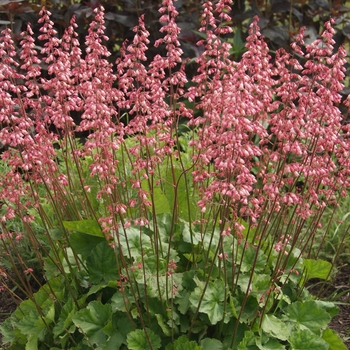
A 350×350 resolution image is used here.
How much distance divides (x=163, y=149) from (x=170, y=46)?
488mm

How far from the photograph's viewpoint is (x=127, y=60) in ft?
8.94

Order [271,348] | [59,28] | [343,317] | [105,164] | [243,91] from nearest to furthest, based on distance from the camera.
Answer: [243,91] → [105,164] → [271,348] → [343,317] → [59,28]

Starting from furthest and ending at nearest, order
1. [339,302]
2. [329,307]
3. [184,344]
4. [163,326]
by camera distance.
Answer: [339,302] → [329,307] → [163,326] → [184,344]

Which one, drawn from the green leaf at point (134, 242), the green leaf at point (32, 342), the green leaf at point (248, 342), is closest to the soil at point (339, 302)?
the green leaf at point (32, 342)

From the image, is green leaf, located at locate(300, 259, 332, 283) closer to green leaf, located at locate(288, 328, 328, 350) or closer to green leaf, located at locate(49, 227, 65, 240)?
green leaf, located at locate(288, 328, 328, 350)

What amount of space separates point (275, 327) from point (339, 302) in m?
1.07

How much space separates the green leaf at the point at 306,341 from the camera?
291cm

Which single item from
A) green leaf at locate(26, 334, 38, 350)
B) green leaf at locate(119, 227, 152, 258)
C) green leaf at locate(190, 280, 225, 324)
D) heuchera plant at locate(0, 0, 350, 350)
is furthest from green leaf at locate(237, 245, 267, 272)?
green leaf at locate(26, 334, 38, 350)

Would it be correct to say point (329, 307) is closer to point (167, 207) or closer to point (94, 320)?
point (167, 207)

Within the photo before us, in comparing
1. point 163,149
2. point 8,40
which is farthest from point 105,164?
point 8,40

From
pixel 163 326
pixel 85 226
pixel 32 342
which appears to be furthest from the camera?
pixel 85 226

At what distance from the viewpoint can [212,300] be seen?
2.83 meters

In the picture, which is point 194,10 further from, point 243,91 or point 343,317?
point 243,91

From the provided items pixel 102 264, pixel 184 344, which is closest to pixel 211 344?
pixel 184 344
